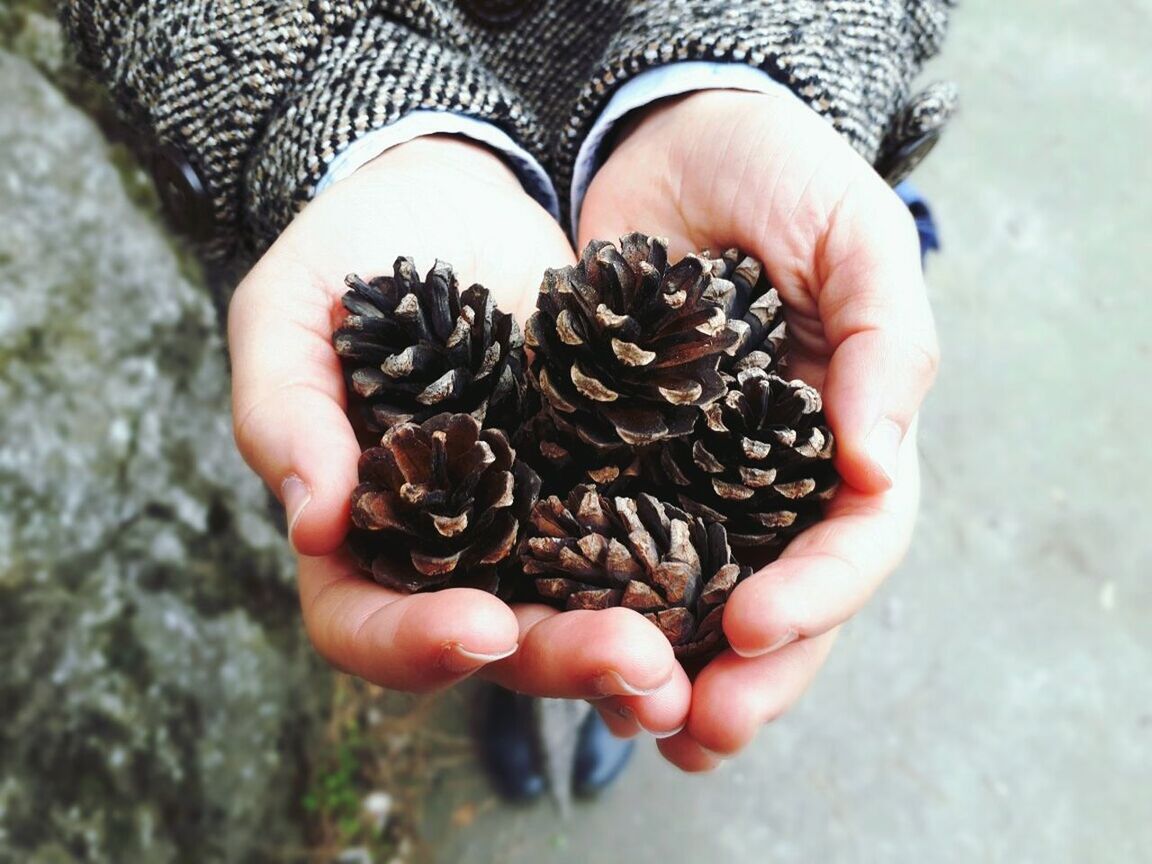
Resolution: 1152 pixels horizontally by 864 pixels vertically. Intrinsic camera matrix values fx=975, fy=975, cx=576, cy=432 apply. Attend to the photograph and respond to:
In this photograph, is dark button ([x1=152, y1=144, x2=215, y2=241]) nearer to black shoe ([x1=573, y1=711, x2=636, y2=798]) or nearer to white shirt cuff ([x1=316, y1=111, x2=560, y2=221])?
white shirt cuff ([x1=316, y1=111, x2=560, y2=221])

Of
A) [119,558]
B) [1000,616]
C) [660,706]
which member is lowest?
[1000,616]

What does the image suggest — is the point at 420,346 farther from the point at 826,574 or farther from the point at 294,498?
the point at 826,574

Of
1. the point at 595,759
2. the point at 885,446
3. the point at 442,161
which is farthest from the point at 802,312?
the point at 595,759

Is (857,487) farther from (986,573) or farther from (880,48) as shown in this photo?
(986,573)

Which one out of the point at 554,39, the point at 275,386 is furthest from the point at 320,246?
the point at 554,39

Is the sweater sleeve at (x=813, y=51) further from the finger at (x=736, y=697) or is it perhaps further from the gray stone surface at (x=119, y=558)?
the gray stone surface at (x=119, y=558)

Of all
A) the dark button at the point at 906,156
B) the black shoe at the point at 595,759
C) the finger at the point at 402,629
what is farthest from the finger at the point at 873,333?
the black shoe at the point at 595,759

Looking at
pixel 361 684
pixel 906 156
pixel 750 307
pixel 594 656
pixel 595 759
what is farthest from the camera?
pixel 361 684
